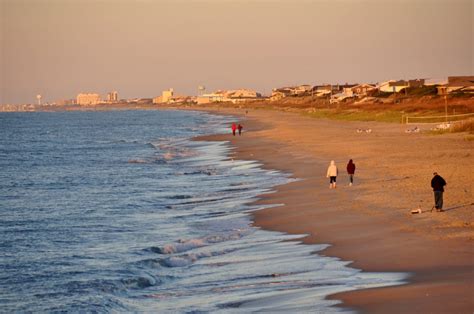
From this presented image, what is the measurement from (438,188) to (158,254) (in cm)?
707

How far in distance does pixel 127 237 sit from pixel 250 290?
26.1ft

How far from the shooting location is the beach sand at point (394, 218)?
12.4 m

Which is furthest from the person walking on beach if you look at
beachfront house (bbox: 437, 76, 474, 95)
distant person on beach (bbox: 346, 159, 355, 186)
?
beachfront house (bbox: 437, 76, 474, 95)

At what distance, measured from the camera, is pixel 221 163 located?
145ft

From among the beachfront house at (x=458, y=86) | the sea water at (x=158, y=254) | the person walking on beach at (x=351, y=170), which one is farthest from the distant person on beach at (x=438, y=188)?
the beachfront house at (x=458, y=86)

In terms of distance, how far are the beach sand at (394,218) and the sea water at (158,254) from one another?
65 centimetres

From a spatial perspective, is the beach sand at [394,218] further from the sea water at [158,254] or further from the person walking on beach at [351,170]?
the sea water at [158,254]

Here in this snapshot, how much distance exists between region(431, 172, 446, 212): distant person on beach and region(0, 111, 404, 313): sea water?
364cm

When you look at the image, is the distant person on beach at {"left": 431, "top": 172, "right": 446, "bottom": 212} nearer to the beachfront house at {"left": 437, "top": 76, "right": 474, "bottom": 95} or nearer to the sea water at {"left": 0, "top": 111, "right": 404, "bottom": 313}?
the sea water at {"left": 0, "top": 111, "right": 404, "bottom": 313}

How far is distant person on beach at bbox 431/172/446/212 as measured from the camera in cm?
1923

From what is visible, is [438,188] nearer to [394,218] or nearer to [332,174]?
[394,218]

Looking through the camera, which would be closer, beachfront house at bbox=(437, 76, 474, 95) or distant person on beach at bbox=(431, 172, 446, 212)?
distant person on beach at bbox=(431, 172, 446, 212)

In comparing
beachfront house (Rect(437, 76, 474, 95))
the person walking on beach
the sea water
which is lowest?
the sea water

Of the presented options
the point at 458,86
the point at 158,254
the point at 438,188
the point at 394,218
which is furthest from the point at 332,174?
the point at 458,86
